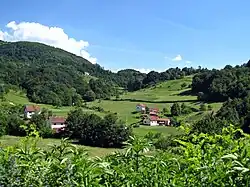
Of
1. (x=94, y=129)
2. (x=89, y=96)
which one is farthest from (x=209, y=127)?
(x=89, y=96)

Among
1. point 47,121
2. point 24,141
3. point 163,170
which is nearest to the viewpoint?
point 163,170

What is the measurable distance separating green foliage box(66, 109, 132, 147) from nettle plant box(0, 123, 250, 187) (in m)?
58.0

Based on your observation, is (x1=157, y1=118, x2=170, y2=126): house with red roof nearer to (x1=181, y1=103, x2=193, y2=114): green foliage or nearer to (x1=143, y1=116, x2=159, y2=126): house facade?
(x1=143, y1=116, x2=159, y2=126): house facade

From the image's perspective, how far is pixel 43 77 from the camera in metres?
136

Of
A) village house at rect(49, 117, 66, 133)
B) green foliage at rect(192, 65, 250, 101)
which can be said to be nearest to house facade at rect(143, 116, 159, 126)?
village house at rect(49, 117, 66, 133)

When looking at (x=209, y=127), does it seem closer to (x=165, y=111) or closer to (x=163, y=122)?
(x=163, y=122)

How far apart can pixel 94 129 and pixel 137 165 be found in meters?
64.5

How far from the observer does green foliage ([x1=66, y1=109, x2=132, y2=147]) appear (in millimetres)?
63281

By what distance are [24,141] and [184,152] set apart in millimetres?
1483

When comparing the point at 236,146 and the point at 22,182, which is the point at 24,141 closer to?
the point at 22,182

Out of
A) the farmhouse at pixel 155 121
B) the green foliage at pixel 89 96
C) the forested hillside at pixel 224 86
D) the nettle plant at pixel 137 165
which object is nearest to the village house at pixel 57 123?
the farmhouse at pixel 155 121

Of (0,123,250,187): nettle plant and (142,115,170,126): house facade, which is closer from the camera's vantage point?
(0,123,250,187): nettle plant

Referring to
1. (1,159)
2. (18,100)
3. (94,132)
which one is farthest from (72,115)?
(1,159)

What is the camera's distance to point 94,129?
67.2 metres
